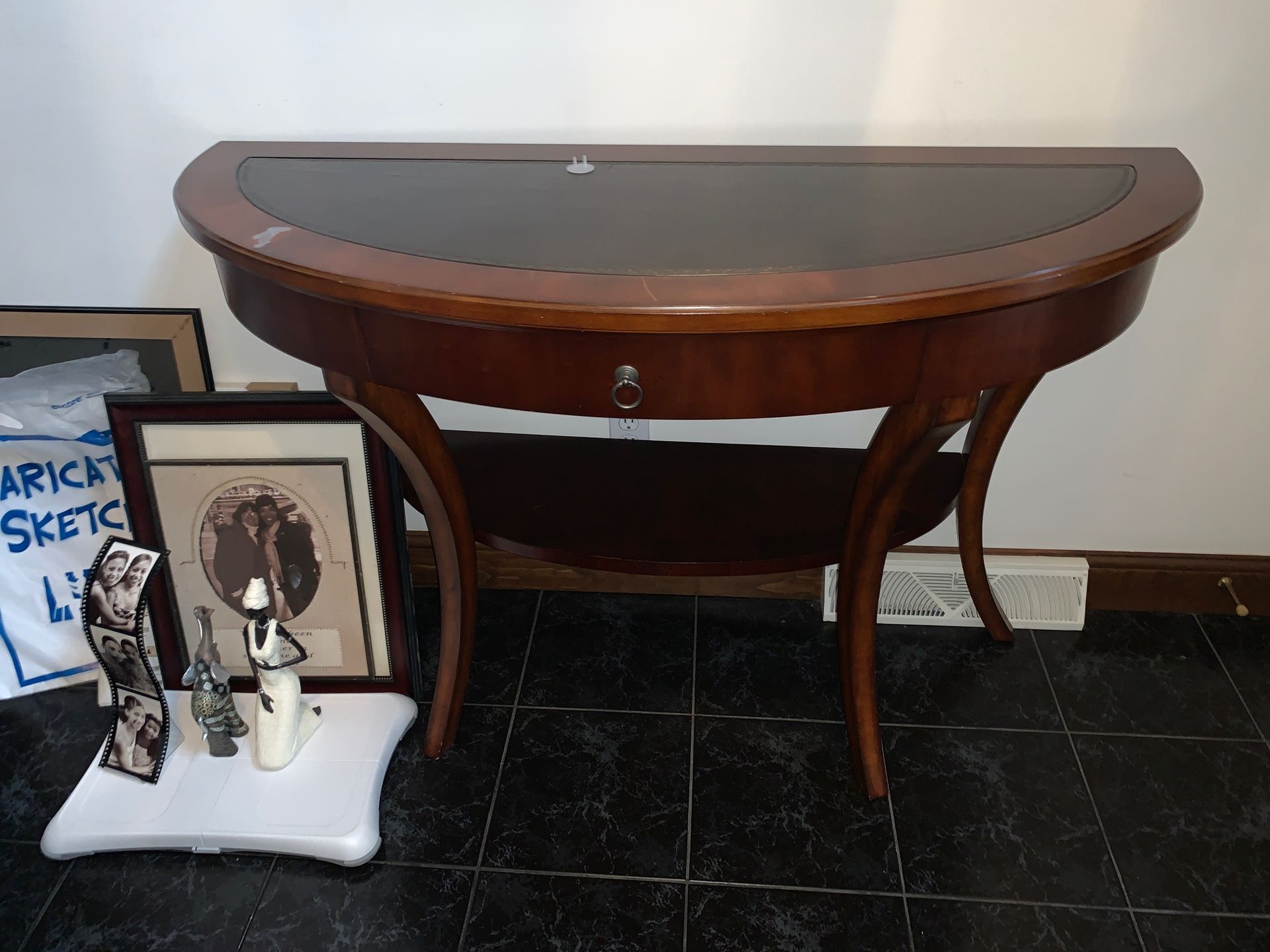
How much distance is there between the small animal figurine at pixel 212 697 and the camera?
1.50 metres

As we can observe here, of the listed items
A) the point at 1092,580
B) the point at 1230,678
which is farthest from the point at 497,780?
the point at 1230,678

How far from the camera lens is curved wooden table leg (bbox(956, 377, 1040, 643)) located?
5.20ft

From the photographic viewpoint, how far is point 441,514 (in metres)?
1.46

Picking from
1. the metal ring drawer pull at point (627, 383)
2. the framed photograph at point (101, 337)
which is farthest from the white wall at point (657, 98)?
the metal ring drawer pull at point (627, 383)

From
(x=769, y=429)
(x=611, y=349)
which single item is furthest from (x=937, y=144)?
(x=611, y=349)

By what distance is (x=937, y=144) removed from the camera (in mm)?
1561

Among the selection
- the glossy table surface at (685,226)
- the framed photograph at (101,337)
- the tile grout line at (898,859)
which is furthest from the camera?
the framed photograph at (101,337)

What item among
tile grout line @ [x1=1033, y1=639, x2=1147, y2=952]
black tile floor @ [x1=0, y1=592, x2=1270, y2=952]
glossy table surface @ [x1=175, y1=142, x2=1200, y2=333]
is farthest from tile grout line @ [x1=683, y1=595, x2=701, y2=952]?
glossy table surface @ [x1=175, y1=142, x2=1200, y2=333]

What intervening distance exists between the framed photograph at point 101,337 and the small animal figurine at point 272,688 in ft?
1.76

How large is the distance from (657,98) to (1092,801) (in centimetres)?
125

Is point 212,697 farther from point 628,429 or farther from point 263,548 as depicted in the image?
point 628,429

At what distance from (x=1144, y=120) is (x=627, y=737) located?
1226 millimetres

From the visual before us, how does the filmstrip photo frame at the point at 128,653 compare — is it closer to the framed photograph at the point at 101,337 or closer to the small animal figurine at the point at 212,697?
the small animal figurine at the point at 212,697

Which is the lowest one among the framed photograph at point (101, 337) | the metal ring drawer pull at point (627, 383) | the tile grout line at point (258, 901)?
the tile grout line at point (258, 901)
